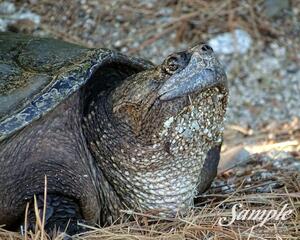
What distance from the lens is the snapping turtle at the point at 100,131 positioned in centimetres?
276

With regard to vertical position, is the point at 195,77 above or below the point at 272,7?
below

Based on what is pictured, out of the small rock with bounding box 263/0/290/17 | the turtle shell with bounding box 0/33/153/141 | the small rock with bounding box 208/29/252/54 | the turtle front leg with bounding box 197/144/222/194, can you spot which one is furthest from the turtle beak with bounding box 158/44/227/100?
the small rock with bounding box 263/0/290/17

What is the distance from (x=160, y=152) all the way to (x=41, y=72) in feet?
1.92

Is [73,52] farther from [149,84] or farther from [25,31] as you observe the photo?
[25,31]

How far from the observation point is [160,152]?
288 centimetres

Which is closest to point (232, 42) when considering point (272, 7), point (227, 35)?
point (227, 35)

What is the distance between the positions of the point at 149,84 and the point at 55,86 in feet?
1.21

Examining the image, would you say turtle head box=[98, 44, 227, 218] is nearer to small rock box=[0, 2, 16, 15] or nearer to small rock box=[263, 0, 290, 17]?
small rock box=[0, 2, 16, 15]

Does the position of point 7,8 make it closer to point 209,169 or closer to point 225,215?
point 209,169

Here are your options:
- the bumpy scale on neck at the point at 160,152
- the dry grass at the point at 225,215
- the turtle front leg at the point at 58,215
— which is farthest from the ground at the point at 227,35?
the turtle front leg at the point at 58,215

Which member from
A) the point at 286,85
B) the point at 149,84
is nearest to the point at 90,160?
the point at 149,84

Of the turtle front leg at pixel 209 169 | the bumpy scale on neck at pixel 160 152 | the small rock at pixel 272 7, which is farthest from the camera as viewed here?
the small rock at pixel 272 7

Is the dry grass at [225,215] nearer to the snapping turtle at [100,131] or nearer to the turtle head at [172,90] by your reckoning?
the snapping turtle at [100,131]

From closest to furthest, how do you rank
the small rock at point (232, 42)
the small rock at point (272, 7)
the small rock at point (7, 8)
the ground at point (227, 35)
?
the ground at point (227, 35), the small rock at point (7, 8), the small rock at point (232, 42), the small rock at point (272, 7)
